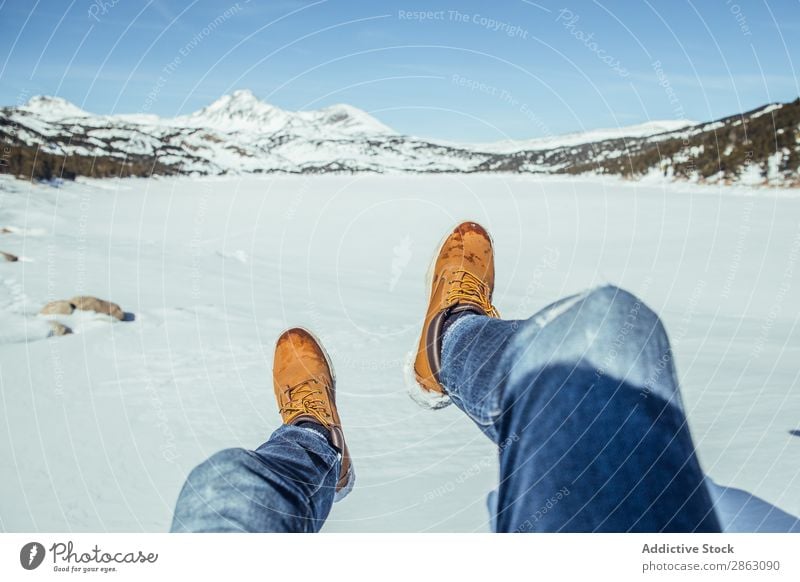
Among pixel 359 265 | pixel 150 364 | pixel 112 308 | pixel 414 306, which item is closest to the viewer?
pixel 150 364

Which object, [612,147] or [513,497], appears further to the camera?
[612,147]

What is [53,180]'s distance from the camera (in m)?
2.13

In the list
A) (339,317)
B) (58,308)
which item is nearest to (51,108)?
(58,308)

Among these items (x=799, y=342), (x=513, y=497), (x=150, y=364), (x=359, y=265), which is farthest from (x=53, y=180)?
(x=799, y=342)

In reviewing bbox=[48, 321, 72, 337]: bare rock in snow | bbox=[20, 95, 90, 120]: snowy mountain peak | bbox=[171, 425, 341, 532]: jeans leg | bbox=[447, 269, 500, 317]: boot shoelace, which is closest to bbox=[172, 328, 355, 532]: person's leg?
bbox=[171, 425, 341, 532]: jeans leg

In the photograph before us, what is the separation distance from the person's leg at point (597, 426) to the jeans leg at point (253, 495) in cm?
32

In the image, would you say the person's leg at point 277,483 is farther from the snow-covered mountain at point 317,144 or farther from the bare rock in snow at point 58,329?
the snow-covered mountain at point 317,144

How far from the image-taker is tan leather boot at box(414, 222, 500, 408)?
115 cm

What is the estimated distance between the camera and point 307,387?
129cm

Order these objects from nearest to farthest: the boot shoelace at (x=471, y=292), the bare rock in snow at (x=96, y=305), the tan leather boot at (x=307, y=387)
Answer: the tan leather boot at (x=307, y=387)
the boot shoelace at (x=471, y=292)
the bare rock in snow at (x=96, y=305)

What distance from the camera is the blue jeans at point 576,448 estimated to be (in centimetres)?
64

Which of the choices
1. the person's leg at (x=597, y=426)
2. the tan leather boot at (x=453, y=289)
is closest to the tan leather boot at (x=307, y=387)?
the tan leather boot at (x=453, y=289)

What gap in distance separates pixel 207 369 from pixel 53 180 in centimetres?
145
